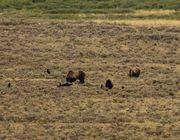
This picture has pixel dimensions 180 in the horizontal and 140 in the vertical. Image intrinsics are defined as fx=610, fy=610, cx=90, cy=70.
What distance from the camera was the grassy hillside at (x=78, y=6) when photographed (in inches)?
1321

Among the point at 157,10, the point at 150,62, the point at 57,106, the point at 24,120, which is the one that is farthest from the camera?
the point at 157,10

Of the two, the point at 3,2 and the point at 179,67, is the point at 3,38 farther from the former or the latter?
the point at 3,2

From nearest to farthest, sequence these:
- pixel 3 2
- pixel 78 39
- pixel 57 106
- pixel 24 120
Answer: pixel 24 120, pixel 57 106, pixel 78 39, pixel 3 2

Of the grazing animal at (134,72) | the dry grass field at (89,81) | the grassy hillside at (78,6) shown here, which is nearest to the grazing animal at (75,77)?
the dry grass field at (89,81)

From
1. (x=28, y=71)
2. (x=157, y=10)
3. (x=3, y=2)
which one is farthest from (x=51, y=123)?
(x=3, y=2)

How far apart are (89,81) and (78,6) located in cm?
A: 1533

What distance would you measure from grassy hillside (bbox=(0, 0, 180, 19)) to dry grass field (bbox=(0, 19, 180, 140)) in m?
4.36

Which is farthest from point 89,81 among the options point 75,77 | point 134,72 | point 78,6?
point 78,6

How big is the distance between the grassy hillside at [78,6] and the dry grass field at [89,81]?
4358mm

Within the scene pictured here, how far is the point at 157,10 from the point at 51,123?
62.6 feet

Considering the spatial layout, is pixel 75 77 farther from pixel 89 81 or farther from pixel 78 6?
pixel 78 6

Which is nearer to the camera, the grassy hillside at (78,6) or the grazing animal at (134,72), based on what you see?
the grazing animal at (134,72)

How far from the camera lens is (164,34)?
26.5 m

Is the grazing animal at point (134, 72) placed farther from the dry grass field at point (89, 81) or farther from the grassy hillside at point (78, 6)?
the grassy hillside at point (78, 6)
